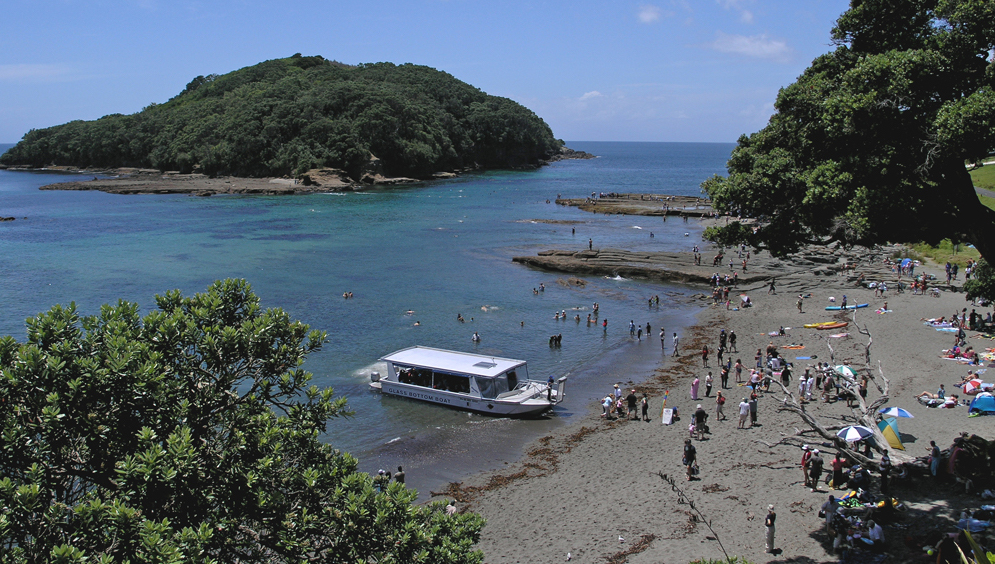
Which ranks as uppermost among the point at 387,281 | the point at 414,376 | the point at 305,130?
Answer: the point at 305,130

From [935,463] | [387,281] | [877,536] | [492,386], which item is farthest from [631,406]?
[387,281]

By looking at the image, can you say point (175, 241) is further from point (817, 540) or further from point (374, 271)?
point (817, 540)

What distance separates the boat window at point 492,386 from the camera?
27125 mm

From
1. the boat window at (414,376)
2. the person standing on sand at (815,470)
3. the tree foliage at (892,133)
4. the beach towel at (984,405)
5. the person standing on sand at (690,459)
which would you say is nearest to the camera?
the tree foliage at (892,133)

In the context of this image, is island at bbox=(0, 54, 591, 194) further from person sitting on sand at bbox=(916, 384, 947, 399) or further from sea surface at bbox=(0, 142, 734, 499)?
person sitting on sand at bbox=(916, 384, 947, 399)

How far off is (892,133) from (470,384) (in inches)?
732

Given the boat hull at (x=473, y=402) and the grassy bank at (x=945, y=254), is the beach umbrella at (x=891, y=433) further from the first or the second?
the grassy bank at (x=945, y=254)

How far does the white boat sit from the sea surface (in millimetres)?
529

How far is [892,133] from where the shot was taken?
497 inches

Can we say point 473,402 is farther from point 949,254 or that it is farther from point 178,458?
point 949,254

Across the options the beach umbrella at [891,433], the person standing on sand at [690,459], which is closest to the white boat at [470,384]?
the person standing on sand at [690,459]

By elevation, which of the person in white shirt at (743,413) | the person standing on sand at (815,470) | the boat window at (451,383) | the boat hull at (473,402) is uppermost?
the person standing on sand at (815,470)

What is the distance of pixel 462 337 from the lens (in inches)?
1468

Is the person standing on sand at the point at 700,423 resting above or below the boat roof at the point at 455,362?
below
